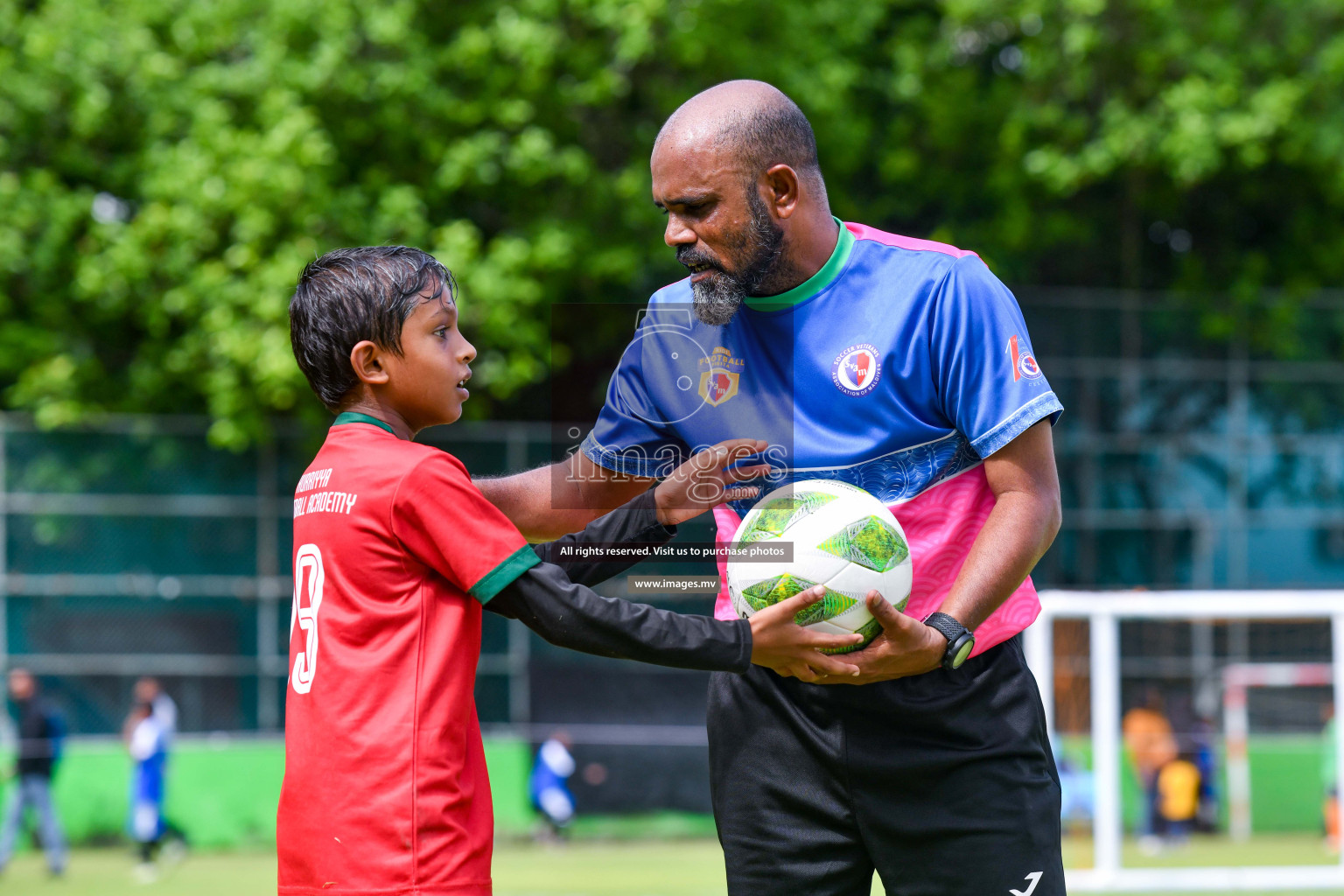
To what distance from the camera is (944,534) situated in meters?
2.83

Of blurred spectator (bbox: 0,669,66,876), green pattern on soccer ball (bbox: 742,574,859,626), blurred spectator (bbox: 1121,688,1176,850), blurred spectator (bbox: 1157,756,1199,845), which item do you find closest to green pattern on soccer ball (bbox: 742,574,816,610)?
green pattern on soccer ball (bbox: 742,574,859,626)

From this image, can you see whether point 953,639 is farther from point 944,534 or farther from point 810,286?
point 810,286

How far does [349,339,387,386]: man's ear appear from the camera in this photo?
110 inches

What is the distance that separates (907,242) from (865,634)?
846mm

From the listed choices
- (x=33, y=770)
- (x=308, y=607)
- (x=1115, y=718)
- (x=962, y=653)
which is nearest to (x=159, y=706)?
(x=33, y=770)

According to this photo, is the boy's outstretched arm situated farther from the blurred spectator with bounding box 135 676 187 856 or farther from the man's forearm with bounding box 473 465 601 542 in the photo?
the blurred spectator with bounding box 135 676 187 856

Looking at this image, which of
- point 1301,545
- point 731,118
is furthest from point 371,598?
point 1301,545

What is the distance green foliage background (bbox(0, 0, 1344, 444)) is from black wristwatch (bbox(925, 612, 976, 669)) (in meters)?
11.0

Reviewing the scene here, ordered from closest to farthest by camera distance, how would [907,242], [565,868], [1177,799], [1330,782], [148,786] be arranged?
[907,242], [565,868], [148,786], [1330,782], [1177,799]

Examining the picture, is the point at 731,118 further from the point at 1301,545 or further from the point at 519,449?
the point at 1301,545

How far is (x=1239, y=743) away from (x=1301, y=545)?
2.82 meters

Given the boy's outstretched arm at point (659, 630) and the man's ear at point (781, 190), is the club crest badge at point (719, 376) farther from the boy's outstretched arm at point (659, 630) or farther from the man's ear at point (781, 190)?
the boy's outstretched arm at point (659, 630)

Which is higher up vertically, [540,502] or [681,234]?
[681,234]

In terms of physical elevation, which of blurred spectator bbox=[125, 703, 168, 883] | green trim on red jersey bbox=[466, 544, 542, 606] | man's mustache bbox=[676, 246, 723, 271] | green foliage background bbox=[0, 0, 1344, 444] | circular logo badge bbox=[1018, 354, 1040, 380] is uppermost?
green foliage background bbox=[0, 0, 1344, 444]
